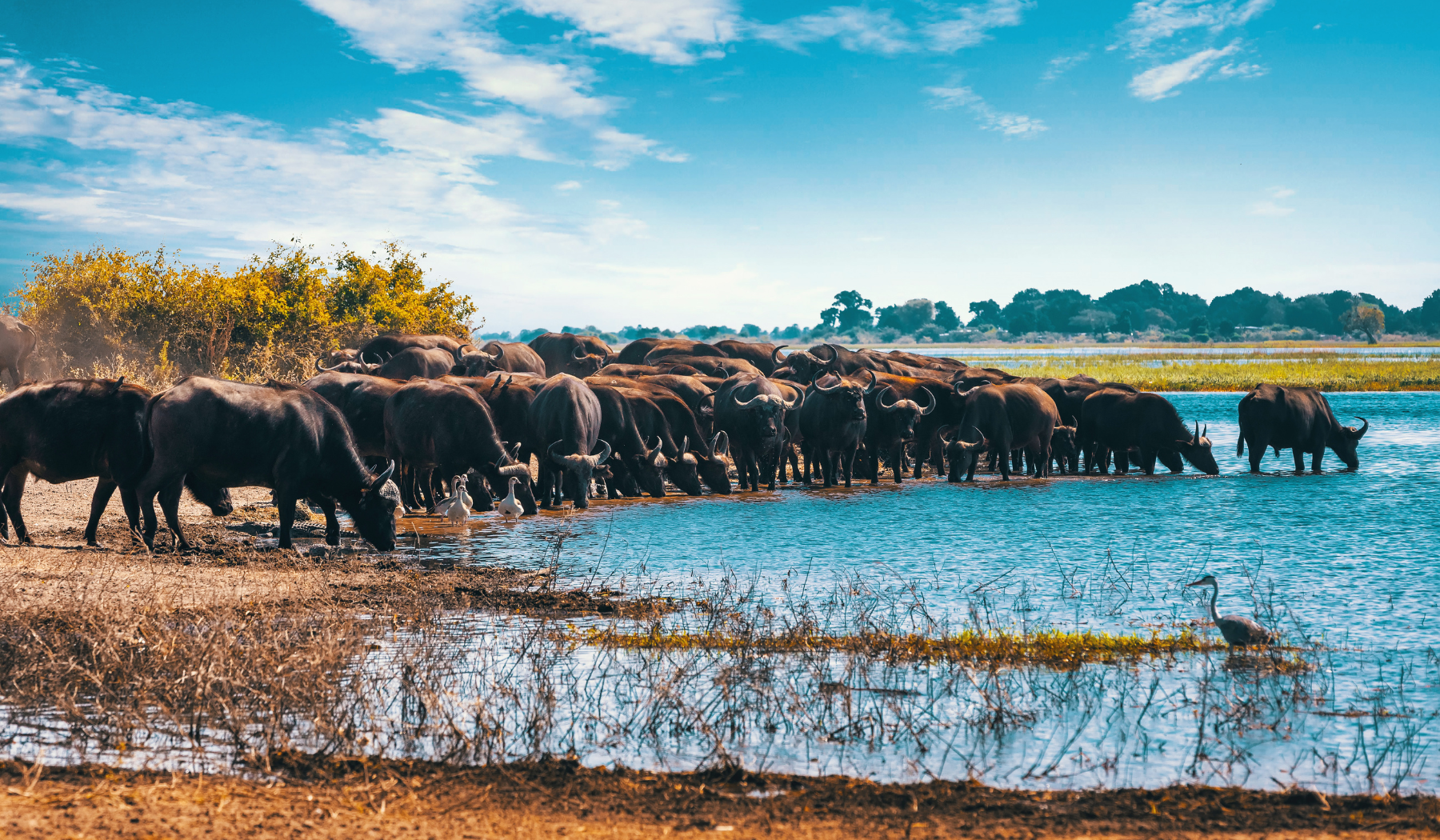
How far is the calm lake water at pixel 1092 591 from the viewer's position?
543 cm

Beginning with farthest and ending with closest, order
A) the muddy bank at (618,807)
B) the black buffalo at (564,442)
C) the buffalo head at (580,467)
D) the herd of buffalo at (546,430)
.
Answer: the black buffalo at (564,442) < the buffalo head at (580,467) < the herd of buffalo at (546,430) < the muddy bank at (618,807)

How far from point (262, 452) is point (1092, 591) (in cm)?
812

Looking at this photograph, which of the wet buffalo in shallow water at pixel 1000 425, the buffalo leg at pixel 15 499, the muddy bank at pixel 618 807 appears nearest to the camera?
the muddy bank at pixel 618 807

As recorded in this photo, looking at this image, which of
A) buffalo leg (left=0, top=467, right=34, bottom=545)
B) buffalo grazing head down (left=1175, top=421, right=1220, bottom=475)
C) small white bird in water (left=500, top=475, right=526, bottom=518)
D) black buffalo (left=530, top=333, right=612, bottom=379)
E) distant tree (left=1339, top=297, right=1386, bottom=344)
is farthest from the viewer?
distant tree (left=1339, top=297, right=1386, bottom=344)

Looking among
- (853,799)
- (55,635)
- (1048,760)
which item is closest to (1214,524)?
(1048,760)

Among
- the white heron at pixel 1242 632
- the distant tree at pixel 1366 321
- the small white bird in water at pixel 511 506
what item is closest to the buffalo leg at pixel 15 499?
the small white bird in water at pixel 511 506

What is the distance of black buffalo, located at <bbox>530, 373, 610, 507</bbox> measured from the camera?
15.2m

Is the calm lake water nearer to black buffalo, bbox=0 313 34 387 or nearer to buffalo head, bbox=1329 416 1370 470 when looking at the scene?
buffalo head, bbox=1329 416 1370 470

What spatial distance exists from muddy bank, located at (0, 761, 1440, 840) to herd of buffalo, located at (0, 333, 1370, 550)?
5820mm

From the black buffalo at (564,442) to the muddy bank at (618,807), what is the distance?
33.5 feet

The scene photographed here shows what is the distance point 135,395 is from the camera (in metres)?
10.2

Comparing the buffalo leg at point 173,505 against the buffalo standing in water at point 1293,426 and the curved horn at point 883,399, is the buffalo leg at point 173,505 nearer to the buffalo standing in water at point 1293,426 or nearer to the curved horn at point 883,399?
the curved horn at point 883,399

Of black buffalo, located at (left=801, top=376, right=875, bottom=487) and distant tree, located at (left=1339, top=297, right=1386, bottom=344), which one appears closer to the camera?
black buffalo, located at (left=801, top=376, right=875, bottom=487)

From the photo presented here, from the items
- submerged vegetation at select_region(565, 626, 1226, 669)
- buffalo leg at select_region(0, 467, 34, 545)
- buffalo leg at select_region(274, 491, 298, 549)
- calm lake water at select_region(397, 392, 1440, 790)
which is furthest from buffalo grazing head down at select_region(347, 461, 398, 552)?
submerged vegetation at select_region(565, 626, 1226, 669)
